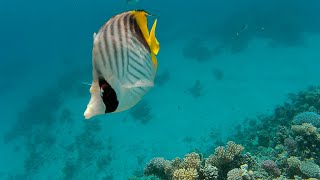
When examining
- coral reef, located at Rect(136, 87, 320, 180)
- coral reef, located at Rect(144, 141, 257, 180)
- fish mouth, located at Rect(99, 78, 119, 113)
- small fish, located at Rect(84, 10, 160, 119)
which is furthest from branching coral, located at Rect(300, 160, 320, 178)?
fish mouth, located at Rect(99, 78, 119, 113)

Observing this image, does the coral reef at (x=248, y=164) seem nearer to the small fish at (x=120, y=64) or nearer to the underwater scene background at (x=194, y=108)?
the underwater scene background at (x=194, y=108)

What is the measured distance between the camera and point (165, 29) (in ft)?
169

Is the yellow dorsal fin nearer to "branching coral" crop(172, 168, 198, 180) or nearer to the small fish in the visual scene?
the small fish

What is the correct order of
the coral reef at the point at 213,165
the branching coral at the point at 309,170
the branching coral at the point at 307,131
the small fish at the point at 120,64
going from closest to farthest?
the small fish at the point at 120,64 → the coral reef at the point at 213,165 → the branching coral at the point at 309,170 → the branching coral at the point at 307,131

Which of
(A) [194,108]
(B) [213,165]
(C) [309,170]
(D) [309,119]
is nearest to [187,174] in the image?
(B) [213,165]

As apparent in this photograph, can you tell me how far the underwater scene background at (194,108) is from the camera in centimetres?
835

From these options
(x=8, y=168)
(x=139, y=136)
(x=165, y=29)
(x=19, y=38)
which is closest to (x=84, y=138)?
(x=139, y=136)

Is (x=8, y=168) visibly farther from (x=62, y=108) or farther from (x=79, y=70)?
(x=79, y=70)

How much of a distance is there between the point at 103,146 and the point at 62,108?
1258 cm

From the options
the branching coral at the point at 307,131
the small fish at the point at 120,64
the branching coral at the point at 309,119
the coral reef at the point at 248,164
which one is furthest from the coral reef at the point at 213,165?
the branching coral at the point at 309,119

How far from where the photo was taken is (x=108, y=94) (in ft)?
3.94

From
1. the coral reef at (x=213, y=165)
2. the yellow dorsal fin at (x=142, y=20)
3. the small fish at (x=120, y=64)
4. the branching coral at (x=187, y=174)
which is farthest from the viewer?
the coral reef at (x=213, y=165)

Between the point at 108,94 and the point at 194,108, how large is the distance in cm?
2459

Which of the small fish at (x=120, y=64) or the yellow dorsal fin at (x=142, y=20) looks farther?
the yellow dorsal fin at (x=142, y=20)
